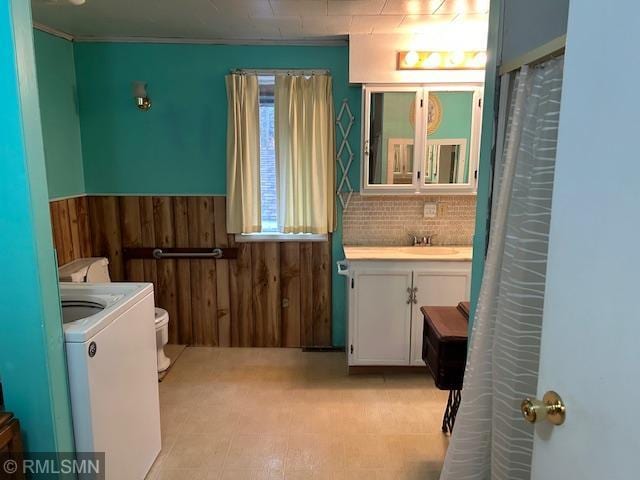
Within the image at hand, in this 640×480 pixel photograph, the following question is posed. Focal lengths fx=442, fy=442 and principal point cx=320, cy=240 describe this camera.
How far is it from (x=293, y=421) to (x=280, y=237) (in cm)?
135

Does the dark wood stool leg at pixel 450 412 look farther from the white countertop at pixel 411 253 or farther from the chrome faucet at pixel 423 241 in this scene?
the chrome faucet at pixel 423 241

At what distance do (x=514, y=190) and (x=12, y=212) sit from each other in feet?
4.94

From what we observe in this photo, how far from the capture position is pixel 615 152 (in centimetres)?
70

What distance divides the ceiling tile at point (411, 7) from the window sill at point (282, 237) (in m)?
1.56

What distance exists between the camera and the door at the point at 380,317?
290 centimetres

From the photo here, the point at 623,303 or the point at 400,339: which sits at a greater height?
the point at 623,303

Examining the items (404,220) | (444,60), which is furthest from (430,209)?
(444,60)

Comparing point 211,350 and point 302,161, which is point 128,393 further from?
point 302,161

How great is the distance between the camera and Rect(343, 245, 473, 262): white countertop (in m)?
2.86

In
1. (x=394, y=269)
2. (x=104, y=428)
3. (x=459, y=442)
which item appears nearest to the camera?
(x=459, y=442)

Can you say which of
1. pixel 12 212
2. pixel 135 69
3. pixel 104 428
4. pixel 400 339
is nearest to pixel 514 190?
pixel 12 212

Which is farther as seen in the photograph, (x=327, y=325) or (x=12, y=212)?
(x=327, y=325)

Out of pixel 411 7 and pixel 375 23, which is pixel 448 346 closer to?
pixel 411 7
